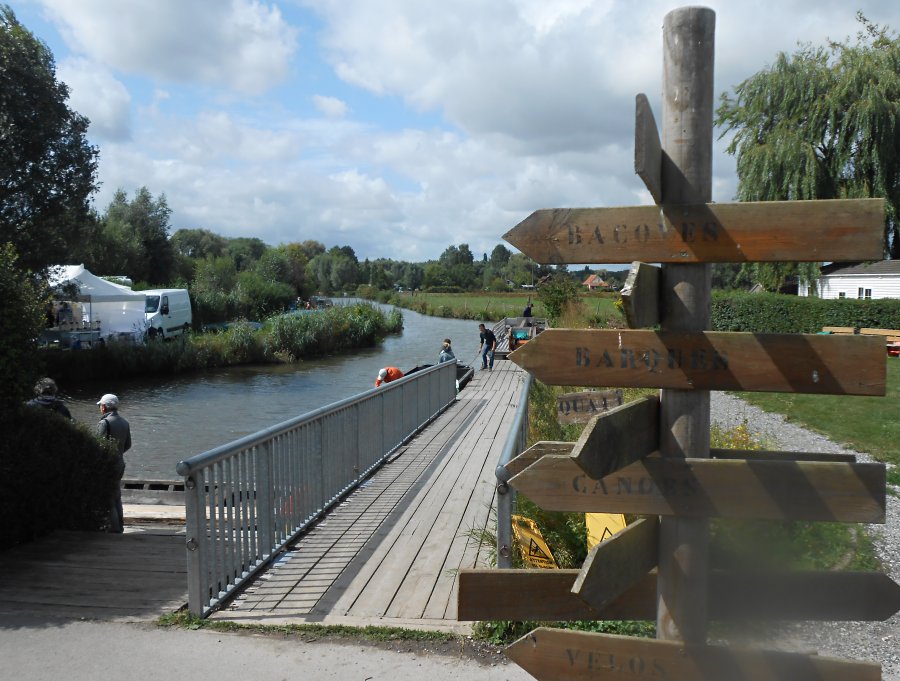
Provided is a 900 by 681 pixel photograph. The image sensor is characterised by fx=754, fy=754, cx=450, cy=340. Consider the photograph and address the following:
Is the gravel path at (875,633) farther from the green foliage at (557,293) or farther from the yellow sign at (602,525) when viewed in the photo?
the green foliage at (557,293)

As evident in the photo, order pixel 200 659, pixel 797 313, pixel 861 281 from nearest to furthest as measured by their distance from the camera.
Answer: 1. pixel 200 659
2. pixel 797 313
3. pixel 861 281

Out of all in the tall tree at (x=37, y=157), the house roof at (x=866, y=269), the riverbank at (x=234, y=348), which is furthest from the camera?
the house roof at (x=866, y=269)

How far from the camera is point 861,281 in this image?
3656 cm

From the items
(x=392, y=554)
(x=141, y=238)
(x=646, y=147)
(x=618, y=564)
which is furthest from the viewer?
(x=141, y=238)

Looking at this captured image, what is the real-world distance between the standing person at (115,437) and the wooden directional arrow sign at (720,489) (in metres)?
6.96

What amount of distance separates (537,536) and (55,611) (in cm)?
343

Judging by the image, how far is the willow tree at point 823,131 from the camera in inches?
1167

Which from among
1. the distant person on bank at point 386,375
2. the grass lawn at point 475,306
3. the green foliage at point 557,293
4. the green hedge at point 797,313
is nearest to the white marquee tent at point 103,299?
the green foliage at point 557,293

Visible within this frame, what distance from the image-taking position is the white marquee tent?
32875 mm

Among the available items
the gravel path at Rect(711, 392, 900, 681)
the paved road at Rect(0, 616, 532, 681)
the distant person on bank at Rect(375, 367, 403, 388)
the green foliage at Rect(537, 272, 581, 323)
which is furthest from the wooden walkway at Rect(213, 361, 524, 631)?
the green foliage at Rect(537, 272, 581, 323)

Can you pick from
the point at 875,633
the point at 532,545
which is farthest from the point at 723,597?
the point at 875,633

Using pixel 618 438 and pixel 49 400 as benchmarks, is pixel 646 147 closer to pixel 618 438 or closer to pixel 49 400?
pixel 618 438

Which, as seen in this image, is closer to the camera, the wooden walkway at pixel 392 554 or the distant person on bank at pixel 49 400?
the wooden walkway at pixel 392 554

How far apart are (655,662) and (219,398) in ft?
94.3
